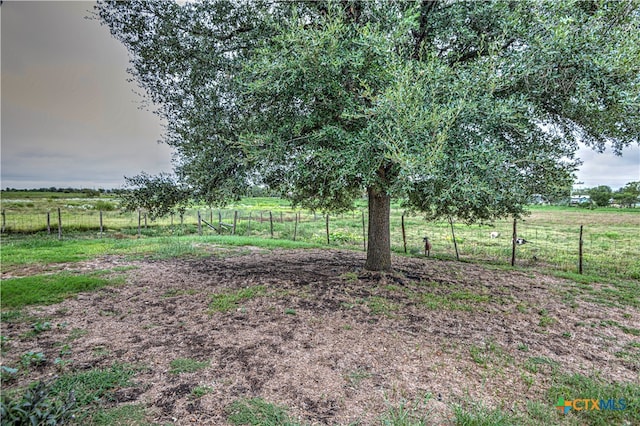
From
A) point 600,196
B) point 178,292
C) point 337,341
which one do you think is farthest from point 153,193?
point 600,196

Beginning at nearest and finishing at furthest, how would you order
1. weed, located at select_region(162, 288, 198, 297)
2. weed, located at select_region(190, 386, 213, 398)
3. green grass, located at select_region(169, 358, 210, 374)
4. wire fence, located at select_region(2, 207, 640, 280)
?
weed, located at select_region(190, 386, 213, 398) → green grass, located at select_region(169, 358, 210, 374) → weed, located at select_region(162, 288, 198, 297) → wire fence, located at select_region(2, 207, 640, 280)

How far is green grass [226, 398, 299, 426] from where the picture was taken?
2758 millimetres

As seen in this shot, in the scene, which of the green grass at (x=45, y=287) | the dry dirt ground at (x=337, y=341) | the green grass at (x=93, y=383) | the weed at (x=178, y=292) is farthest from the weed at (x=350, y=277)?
the green grass at (x=45, y=287)

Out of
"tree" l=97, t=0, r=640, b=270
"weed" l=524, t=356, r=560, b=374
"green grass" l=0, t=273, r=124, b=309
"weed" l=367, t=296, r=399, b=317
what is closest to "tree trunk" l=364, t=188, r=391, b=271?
"tree" l=97, t=0, r=640, b=270

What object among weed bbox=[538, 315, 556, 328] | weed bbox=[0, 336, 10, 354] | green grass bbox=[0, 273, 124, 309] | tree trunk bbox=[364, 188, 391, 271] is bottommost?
weed bbox=[538, 315, 556, 328]

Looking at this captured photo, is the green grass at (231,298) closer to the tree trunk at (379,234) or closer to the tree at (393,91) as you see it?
the tree at (393,91)

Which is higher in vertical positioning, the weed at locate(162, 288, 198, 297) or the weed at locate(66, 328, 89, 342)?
the weed at locate(66, 328, 89, 342)

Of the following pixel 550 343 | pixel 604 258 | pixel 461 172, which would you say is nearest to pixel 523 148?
pixel 461 172

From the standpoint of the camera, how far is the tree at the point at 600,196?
55531mm

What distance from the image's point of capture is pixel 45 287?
642cm

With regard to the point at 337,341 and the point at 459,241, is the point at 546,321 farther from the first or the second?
the point at 459,241

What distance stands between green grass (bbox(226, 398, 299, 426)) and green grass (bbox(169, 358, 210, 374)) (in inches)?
36.2

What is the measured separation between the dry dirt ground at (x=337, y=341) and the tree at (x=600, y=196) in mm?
66723

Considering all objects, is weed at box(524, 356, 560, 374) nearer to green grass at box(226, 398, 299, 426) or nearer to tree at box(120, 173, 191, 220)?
green grass at box(226, 398, 299, 426)
